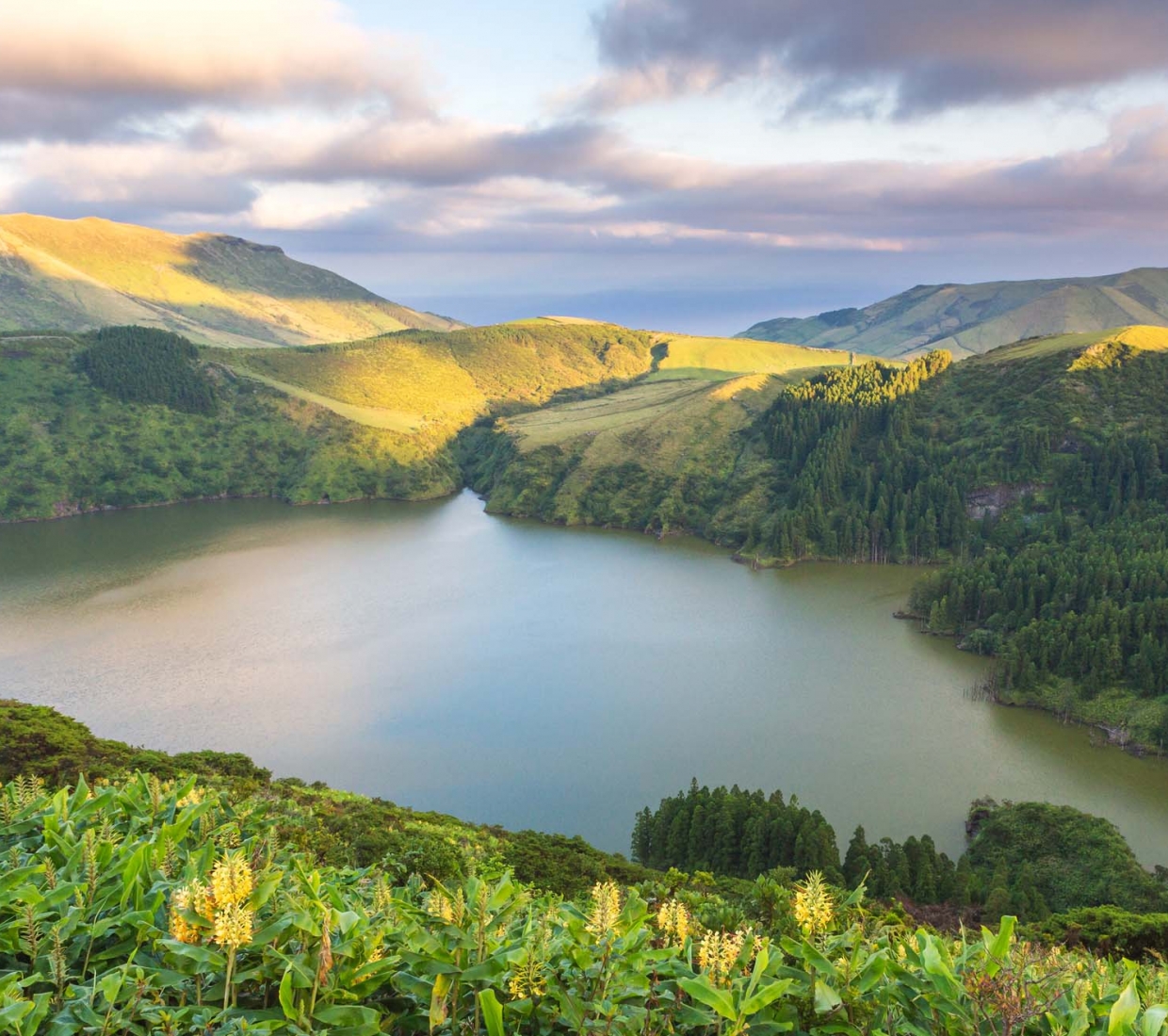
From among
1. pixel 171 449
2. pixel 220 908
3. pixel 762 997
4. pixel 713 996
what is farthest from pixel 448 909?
pixel 171 449

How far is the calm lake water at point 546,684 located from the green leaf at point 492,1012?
33.0 meters

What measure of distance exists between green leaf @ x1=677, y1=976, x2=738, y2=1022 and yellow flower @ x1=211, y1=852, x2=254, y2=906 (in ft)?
7.99

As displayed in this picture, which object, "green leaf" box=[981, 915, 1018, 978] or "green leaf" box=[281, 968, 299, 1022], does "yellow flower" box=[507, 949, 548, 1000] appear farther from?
"green leaf" box=[981, 915, 1018, 978]

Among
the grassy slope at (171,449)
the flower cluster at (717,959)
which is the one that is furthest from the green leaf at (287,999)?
the grassy slope at (171,449)

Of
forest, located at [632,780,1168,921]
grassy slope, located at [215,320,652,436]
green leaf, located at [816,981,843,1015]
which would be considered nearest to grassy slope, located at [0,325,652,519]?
grassy slope, located at [215,320,652,436]

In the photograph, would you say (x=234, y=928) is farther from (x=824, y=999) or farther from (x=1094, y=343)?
(x=1094, y=343)

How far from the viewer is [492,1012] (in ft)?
14.8

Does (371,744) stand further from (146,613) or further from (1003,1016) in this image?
(1003,1016)

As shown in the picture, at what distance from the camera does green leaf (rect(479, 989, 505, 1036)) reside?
448 cm

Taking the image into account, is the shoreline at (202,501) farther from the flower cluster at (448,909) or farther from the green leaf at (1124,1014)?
the green leaf at (1124,1014)

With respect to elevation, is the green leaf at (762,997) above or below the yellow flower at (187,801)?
above

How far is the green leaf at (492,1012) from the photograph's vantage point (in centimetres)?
448

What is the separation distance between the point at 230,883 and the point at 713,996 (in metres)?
2.69

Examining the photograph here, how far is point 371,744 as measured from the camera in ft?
145
